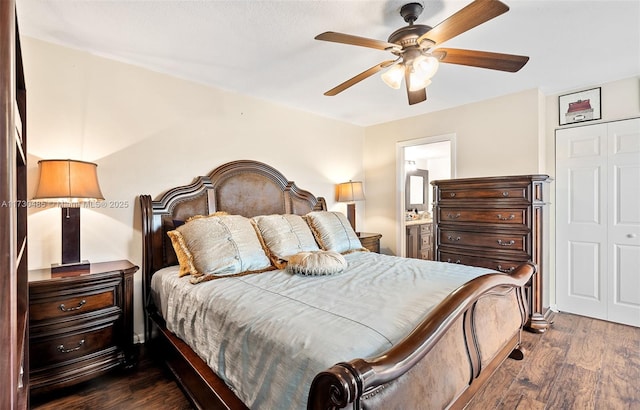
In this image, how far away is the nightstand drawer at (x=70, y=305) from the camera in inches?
73.6

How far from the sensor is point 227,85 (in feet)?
10.1

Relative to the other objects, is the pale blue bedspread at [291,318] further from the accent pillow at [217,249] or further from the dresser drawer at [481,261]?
the dresser drawer at [481,261]

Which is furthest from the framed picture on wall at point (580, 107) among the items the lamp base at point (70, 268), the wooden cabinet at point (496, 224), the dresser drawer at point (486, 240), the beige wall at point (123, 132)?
the lamp base at point (70, 268)

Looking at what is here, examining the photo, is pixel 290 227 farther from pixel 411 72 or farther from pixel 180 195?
pixel 411 72

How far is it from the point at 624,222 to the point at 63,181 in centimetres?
476

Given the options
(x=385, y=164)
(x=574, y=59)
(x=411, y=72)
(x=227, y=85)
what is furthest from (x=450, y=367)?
(x=385, y=164)

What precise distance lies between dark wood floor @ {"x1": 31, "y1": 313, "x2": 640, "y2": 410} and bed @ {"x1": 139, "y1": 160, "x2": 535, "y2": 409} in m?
0.15

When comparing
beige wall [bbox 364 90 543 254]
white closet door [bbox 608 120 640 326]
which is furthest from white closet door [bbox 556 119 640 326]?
beige wall [bbox 364 90 543 254]

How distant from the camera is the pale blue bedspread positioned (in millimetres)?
1133

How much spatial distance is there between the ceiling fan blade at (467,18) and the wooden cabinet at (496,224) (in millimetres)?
1831

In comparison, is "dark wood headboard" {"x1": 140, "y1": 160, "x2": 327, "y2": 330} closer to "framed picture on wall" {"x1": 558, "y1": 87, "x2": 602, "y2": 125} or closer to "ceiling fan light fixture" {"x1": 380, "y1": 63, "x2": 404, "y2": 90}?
"ceiling fan light fixture" {"x1": 380, "y1": 63, "x2": 404, "y2": 90}

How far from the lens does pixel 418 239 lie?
5180 millimetres

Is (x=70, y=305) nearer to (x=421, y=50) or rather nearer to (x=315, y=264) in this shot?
(x=315, y=264)

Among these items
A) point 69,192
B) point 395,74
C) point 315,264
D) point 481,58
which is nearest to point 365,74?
point 395,74
